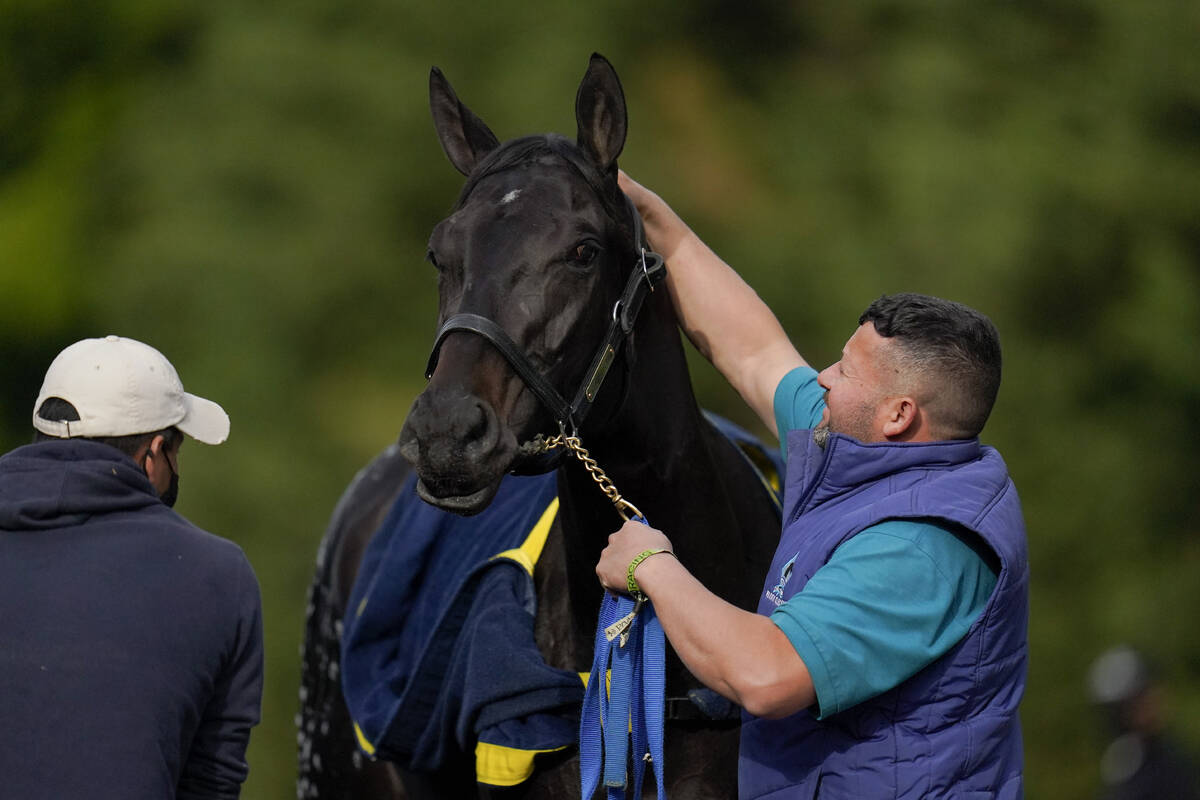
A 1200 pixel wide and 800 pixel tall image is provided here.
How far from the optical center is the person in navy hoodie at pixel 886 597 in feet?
7.30

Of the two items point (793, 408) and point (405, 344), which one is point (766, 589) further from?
point (405, 344)

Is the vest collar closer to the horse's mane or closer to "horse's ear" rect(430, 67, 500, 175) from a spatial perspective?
the horse's mane

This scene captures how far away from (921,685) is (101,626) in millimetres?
1359

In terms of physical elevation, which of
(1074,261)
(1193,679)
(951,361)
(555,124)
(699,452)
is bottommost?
(1193,679)

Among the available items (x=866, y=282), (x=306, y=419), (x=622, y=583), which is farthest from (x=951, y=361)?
(x=306, y=419)

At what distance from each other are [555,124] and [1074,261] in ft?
8.93

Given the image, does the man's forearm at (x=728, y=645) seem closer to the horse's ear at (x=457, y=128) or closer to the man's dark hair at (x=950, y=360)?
the man's dark hair at (x=950, y=360)

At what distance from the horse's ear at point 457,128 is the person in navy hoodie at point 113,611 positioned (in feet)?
3.00

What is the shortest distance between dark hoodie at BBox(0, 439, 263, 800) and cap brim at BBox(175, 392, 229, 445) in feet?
0.54

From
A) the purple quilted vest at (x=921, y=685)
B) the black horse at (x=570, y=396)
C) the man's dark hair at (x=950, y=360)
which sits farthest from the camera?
the black horse at (x=570, y=396)

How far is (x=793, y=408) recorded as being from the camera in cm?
299

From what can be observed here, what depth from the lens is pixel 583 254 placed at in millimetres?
2779

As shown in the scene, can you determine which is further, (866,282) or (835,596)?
(866,282)

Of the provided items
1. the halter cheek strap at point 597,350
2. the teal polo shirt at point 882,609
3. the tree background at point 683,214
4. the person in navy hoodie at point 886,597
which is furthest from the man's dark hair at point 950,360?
the tree background at point 683,214
